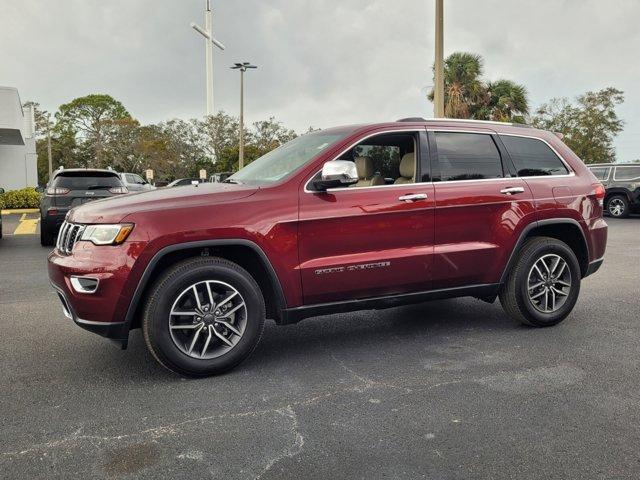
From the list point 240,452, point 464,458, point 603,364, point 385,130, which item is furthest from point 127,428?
point 603,364

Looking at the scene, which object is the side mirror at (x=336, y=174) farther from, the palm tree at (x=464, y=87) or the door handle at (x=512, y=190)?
the palm tree at (x=464, y=87)

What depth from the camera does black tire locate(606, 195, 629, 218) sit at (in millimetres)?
18219

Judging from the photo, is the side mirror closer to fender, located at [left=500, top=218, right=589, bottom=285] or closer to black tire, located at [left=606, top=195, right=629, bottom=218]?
fender, located at [left=500, top=218, right=589, bottom=285]

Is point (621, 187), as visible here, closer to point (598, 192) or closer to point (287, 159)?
point (598, 192)

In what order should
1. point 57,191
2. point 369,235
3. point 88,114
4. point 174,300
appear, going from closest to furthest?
point 174,300 < point 369,235 < point 57,191 < point 88,114

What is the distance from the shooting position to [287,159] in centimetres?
468

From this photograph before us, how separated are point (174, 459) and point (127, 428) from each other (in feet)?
1.64

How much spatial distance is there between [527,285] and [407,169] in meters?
1.50

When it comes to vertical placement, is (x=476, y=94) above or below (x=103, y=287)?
above

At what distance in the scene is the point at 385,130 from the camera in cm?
459

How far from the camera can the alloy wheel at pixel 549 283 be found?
506 cm

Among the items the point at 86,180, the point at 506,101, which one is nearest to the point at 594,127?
the point at 506,101

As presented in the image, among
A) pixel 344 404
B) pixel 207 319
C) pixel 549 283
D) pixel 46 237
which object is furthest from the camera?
pixel 46 237

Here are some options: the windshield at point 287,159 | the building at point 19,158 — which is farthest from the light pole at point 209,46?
the windshield at point 287,159
